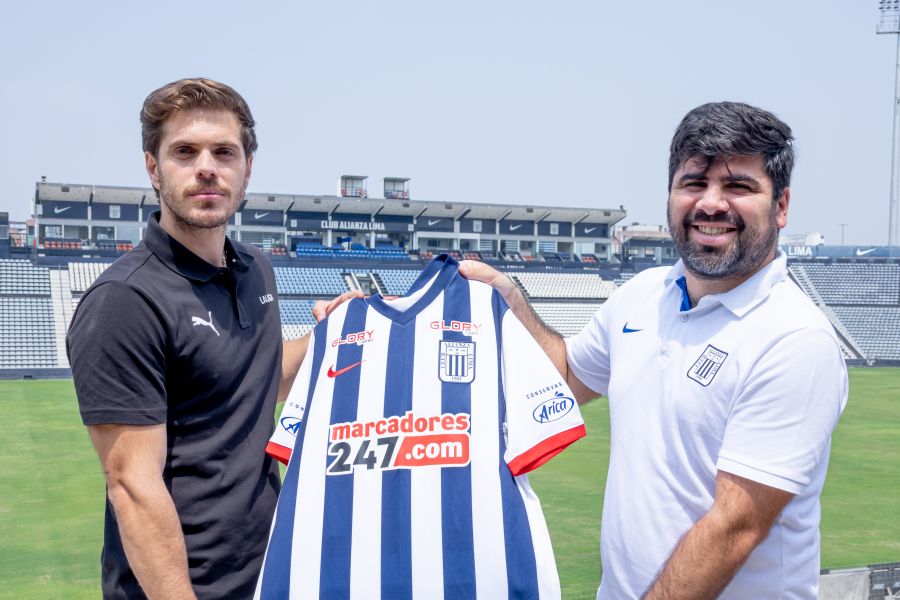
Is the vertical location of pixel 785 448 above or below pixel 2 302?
above

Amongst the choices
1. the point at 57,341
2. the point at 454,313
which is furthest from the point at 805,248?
the point at 454,313

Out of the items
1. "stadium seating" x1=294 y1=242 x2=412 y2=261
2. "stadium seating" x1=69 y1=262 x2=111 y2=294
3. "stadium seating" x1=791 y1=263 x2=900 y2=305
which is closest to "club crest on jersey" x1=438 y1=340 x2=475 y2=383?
"stadium seating" x1=69 y1=262 x2=111 y2=294

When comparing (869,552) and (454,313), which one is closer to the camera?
(454,313)

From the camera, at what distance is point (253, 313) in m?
2.26

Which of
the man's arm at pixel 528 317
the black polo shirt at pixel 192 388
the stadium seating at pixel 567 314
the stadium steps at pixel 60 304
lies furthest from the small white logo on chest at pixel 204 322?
the stadium seating at pixel 567 314

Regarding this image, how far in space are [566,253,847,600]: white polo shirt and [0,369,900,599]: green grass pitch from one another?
14.1 ft

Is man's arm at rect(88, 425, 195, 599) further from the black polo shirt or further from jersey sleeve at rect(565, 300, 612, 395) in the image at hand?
jersey sleeve at rect(565, 300, 612, 395)

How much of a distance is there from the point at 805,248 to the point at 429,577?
42608 mm

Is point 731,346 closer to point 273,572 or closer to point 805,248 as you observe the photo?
point 273,572

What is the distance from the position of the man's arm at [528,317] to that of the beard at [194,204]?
769mm

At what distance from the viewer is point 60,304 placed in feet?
93.6

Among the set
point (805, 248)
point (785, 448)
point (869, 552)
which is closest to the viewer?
point (785, 448)

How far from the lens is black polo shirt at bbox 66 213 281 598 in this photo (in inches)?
72.7

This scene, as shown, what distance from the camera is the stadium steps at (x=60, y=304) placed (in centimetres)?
2642
